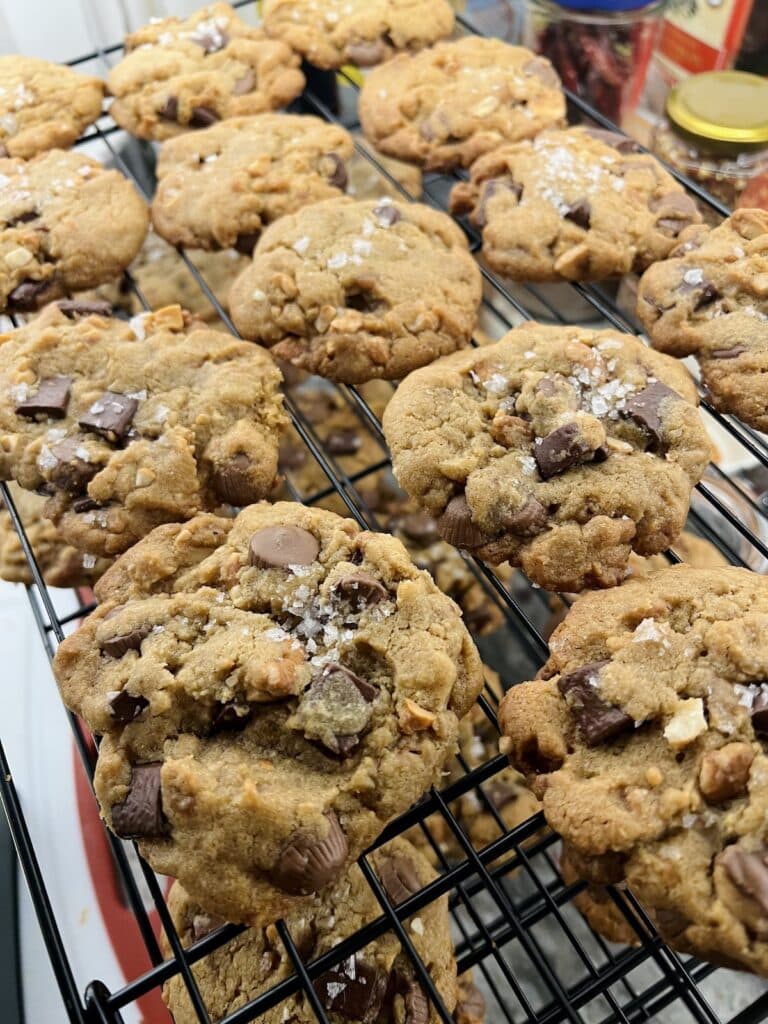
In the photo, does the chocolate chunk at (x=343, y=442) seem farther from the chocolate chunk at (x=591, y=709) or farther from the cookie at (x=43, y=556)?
the chocolate chunk at (x=591, y=709)

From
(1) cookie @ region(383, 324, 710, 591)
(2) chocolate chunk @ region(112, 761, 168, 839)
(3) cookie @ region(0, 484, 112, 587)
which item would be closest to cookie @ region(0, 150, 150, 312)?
(3) cookie @ region(0, 484, 112, 587)

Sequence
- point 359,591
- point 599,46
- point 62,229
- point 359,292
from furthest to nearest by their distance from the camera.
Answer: point 599,46, point 62,229, point 359,292, point 359,591

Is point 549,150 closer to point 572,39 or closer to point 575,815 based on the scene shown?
point 572,39

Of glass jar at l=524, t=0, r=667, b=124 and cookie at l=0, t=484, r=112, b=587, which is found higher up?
glass jar at l=524, t=0, r=667, b=124

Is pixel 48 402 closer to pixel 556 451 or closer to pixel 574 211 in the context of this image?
pixel 556 451

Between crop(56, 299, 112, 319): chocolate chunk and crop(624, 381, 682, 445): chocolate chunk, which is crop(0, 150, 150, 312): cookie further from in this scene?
crop(624, 381, 682, 445): chocolate chunk

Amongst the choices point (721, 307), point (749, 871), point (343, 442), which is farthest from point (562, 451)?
Answer: point (343, 442)
